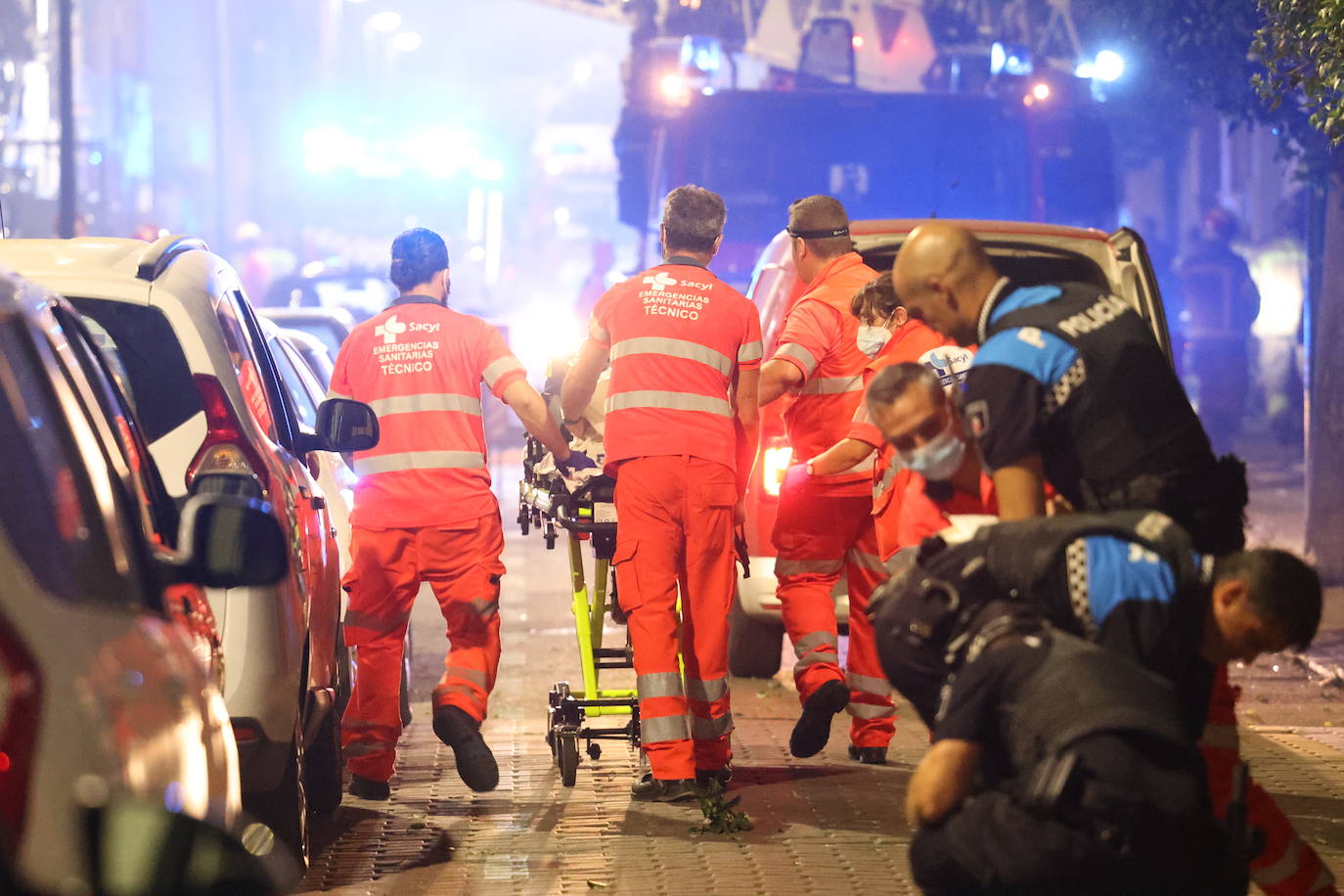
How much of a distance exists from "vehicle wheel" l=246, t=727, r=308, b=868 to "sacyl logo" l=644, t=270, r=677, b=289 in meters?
2.14

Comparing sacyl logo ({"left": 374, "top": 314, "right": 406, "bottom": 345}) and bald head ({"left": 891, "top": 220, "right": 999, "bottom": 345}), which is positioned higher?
bald head ({"left": 891, "top": 220, "right": 999, "bottom": 345})

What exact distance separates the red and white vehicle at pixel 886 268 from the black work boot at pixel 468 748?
5.73 feet

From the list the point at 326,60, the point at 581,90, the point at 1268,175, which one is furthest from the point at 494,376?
the point at 581,90

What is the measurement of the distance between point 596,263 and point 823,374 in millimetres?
22610

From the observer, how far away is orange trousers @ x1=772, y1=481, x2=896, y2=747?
7.02 m

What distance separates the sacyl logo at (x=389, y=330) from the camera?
655cm

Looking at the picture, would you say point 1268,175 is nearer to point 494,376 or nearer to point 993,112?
point 993,112

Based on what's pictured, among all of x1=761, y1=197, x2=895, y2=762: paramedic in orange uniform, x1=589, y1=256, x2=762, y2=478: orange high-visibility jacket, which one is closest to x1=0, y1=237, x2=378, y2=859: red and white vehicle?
x1=589, y1=256, x2=762, y2=478: orange high-visibility jacket

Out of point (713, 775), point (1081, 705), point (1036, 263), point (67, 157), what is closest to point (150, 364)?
point (713, 775)

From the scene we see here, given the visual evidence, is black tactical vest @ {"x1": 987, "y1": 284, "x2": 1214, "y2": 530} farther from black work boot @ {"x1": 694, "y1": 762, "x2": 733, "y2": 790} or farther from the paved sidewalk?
black work boot @ {"x1": 694, "y1": 762, "x2": 733, "y2": 790}

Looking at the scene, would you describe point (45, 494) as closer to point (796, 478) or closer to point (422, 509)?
point (422, 509)

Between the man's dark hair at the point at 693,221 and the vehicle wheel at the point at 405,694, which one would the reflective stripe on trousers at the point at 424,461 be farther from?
the vehicle wheel at the point at 405,694

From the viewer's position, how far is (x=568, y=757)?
6672 millimetres

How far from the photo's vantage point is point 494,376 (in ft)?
21.6
